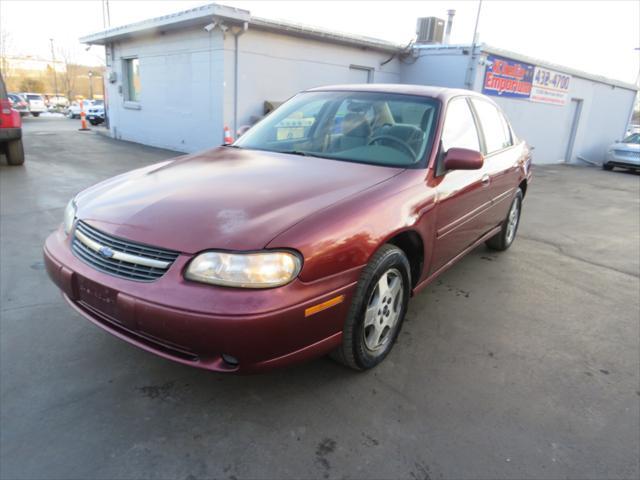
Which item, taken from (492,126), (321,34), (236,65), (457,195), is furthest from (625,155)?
(457,195)

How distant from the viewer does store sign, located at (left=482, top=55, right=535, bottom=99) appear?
1375 cm

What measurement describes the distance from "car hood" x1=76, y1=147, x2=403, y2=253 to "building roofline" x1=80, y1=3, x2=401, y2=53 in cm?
854

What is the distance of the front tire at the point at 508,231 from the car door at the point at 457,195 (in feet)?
3.79

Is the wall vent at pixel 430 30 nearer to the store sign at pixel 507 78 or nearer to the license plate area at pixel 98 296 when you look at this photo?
the store sign at pixel 507 78

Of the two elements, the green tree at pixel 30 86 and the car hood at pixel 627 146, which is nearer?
the car hood at pixel 627 146

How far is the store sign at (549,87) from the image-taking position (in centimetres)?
1612

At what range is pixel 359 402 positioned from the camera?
7.78ft

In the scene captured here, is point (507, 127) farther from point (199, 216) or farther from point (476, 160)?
point (199, 216)

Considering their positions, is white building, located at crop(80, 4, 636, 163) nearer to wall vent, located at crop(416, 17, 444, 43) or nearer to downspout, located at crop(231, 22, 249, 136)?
downspout, located at crop(231, 22, 249, 136)

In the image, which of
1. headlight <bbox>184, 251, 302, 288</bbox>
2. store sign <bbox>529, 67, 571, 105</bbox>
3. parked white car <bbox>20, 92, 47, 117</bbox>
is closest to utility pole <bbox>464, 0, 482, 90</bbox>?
store sign <bbox>529, 67, 571, 105</bbox>

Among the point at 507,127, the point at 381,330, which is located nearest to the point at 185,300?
the point at 381,330

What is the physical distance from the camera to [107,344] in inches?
109

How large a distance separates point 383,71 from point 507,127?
10.3 meters

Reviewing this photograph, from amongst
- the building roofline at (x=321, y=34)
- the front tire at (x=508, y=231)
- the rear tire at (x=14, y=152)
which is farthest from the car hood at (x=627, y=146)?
the rear tire at (x=14, y=152)
